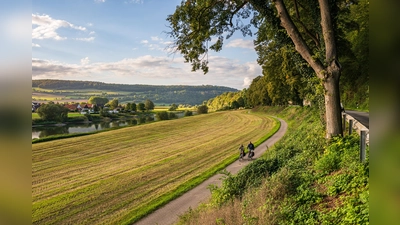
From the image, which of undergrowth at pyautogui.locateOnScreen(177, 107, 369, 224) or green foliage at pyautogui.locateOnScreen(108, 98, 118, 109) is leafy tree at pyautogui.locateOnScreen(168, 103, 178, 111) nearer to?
green foliage at pyautogui.locateOnScreen(108, 98, 118, 109)

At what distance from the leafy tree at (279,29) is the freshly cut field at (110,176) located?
7632mm

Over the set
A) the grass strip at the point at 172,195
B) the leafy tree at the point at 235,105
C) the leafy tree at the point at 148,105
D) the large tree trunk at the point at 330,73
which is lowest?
the grass strip at the point at 172,195

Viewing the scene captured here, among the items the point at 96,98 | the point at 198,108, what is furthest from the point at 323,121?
the point at 198,108

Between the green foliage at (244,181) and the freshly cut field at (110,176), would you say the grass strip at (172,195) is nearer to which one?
the freshly cut field at (110,176)

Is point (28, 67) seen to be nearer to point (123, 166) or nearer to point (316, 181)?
point (316, 181)

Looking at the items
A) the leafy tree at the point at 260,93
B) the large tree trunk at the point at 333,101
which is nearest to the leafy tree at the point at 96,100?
the leafy tree at the point at 260,93

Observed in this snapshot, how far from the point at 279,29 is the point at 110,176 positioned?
1435 cm

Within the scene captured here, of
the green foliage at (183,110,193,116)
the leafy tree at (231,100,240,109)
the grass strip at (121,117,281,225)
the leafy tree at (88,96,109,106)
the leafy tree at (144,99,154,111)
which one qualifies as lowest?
the green foliage at (183,110,193,116)

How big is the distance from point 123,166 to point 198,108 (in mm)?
76900

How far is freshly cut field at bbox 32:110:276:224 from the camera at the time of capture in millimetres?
12656

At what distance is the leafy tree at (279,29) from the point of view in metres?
9.78

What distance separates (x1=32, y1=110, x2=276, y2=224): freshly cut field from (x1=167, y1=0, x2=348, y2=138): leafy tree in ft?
25.0

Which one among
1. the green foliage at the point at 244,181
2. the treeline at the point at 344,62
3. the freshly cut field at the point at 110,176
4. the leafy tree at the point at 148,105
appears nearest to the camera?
the green foliage at the point at 244,181

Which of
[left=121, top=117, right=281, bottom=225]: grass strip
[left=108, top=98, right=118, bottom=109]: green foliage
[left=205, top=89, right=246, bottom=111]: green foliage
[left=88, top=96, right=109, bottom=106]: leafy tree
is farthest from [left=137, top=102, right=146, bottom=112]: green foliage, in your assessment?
[left=121, top=117, right=281, bottom=225]: grass strip
